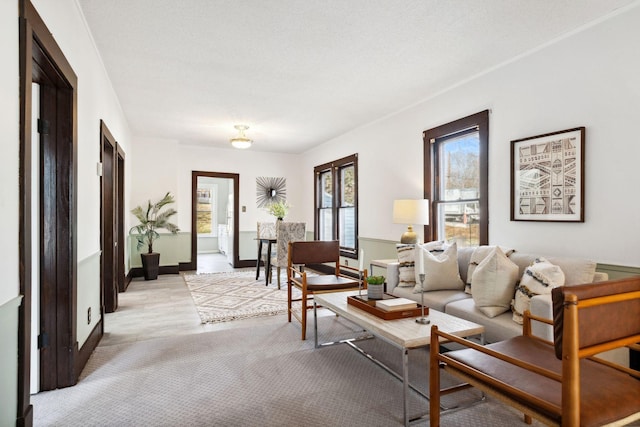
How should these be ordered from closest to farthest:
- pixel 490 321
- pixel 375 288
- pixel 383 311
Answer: pixel 383 311, pixel 490 321, pixel 375 288

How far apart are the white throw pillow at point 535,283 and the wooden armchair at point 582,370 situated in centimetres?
79

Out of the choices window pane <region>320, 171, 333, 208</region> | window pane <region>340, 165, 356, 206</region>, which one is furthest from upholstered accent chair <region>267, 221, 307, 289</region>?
window pane <region>320, 171, 333, 208</region>

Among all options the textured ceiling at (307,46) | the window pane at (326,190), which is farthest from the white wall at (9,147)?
the window pane at (326,190)

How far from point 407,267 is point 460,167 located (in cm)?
143

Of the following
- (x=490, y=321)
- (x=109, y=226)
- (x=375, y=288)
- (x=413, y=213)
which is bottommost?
(x=490, y=321)

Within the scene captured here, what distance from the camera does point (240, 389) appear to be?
92.4 inches

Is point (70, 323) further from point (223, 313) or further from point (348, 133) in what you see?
point (348, 133)

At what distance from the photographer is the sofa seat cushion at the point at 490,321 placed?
234 centimetres

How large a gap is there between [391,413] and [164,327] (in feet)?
8.42

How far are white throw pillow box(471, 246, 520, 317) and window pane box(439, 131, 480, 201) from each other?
1387 millimetres

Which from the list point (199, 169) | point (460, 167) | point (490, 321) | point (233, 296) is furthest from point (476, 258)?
point (199, 169)

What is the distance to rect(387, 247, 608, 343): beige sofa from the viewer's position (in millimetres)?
2164

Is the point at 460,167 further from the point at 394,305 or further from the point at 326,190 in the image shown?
the point at 326,190

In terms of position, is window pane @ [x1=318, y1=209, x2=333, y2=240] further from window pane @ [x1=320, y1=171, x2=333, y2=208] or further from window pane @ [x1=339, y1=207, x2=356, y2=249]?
window pane @ [x1=339, y1=207, x2=356, y2=249]
